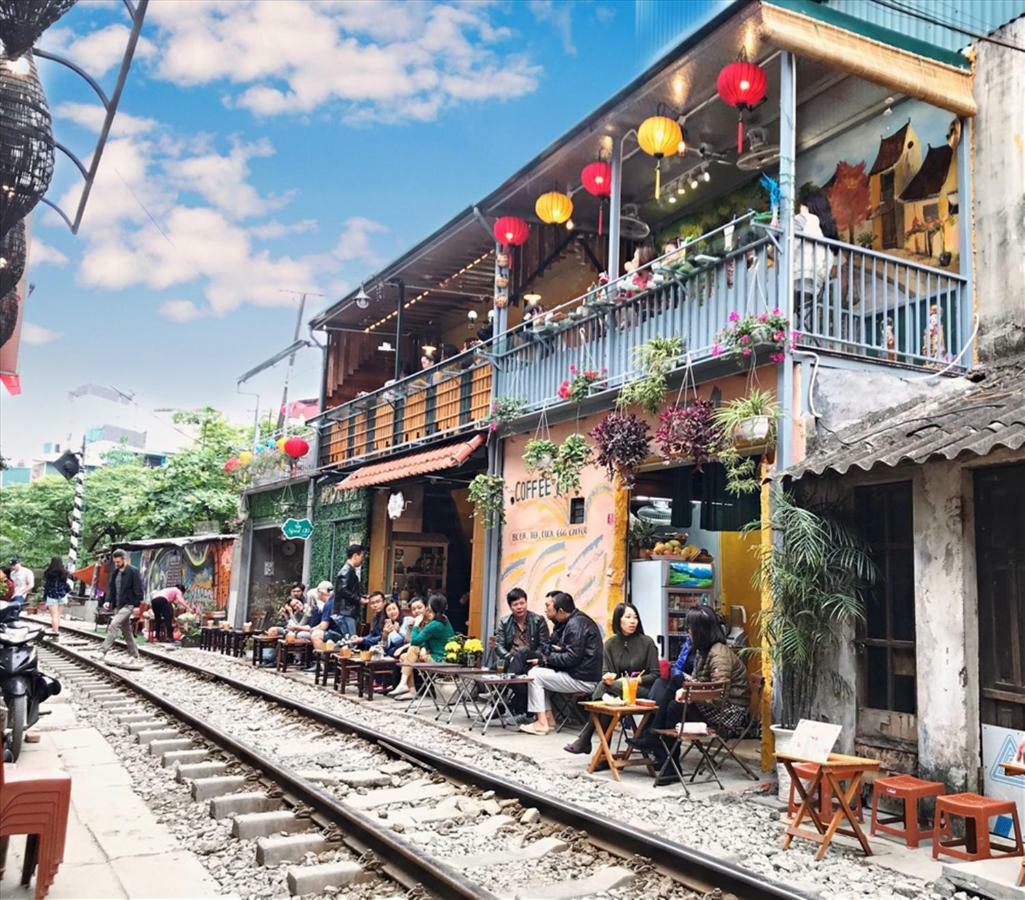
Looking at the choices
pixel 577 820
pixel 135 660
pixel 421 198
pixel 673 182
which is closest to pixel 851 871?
pixel 577 820

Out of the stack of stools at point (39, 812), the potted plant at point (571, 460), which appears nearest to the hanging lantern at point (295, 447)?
A: the potted plant at point (571, 460)

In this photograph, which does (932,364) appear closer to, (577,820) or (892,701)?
(892,701)

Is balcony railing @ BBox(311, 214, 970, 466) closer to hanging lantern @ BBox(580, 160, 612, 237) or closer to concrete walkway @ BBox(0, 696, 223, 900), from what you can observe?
hanging lantern @ BBox(580, 160, 612, 237)

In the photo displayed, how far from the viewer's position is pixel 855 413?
8.65 meters

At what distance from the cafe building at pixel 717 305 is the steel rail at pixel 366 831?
3.99m

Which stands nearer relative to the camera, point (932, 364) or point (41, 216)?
point (41, 216)

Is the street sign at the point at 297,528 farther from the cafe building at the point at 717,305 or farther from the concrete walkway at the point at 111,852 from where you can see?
the concrete walkway at the point at 111,852

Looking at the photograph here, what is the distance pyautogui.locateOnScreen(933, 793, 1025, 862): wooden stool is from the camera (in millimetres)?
5668

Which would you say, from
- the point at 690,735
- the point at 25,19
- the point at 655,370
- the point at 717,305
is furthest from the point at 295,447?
the point at 25,19

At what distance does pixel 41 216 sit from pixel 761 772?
7585mm

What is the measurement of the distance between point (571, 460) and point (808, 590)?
404cm

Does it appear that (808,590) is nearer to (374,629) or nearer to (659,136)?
(659,136)

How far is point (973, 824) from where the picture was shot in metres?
5.74

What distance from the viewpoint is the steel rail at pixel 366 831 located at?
186 inches
